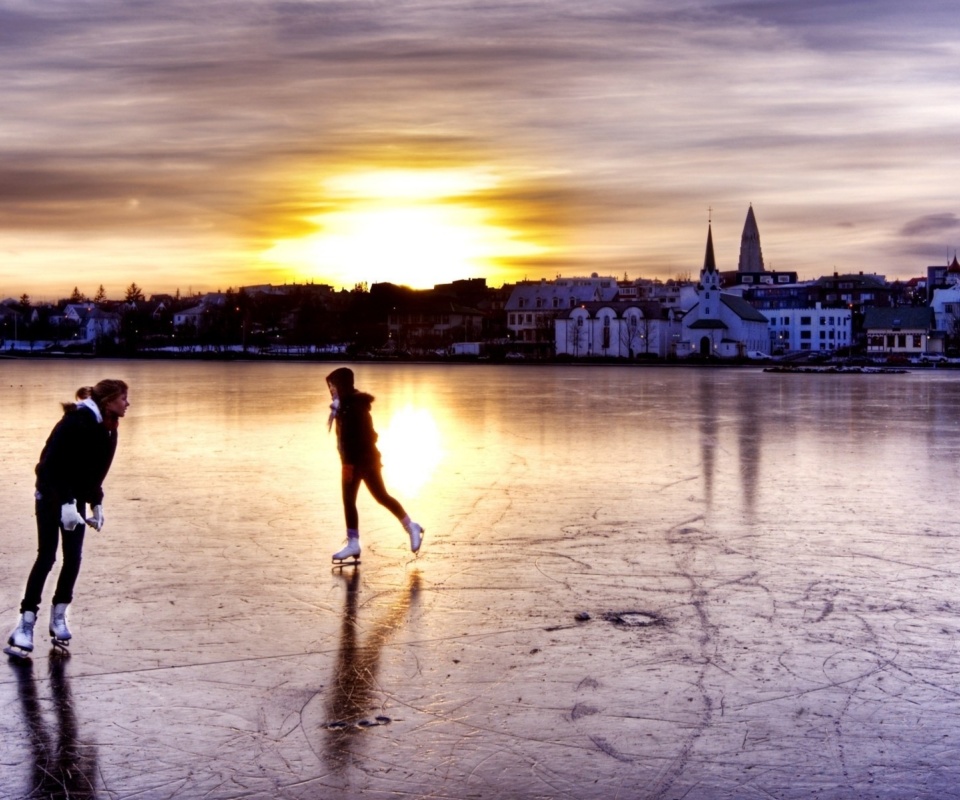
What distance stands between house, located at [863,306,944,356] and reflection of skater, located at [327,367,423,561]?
420 ft

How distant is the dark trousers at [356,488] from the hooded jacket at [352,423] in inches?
2.1

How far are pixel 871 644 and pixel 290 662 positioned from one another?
11.9ft

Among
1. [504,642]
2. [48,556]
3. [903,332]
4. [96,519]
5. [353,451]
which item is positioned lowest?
[504,642]

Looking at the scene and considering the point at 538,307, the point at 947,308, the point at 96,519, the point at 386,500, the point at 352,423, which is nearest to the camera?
the point at 96,519

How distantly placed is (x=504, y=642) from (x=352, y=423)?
124 inches

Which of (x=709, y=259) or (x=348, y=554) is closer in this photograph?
(x=348, y=554)

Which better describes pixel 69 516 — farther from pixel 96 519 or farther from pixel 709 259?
pixel 709 259

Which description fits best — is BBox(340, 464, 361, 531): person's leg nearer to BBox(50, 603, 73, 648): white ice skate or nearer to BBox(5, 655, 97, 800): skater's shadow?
BBox(50, 603, 73, 648): white ice skate

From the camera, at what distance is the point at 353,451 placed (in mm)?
9945

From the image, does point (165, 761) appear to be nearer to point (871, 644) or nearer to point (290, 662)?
point (290, 662)

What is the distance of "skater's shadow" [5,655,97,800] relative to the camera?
5.01m

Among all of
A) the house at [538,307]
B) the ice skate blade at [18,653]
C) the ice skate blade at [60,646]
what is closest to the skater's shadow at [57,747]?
the ice skate blade at [18,653]

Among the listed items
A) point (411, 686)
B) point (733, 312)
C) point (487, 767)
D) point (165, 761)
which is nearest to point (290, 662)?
point (411, 686)

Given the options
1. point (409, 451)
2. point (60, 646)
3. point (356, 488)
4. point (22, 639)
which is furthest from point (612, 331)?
point (22, 639)
